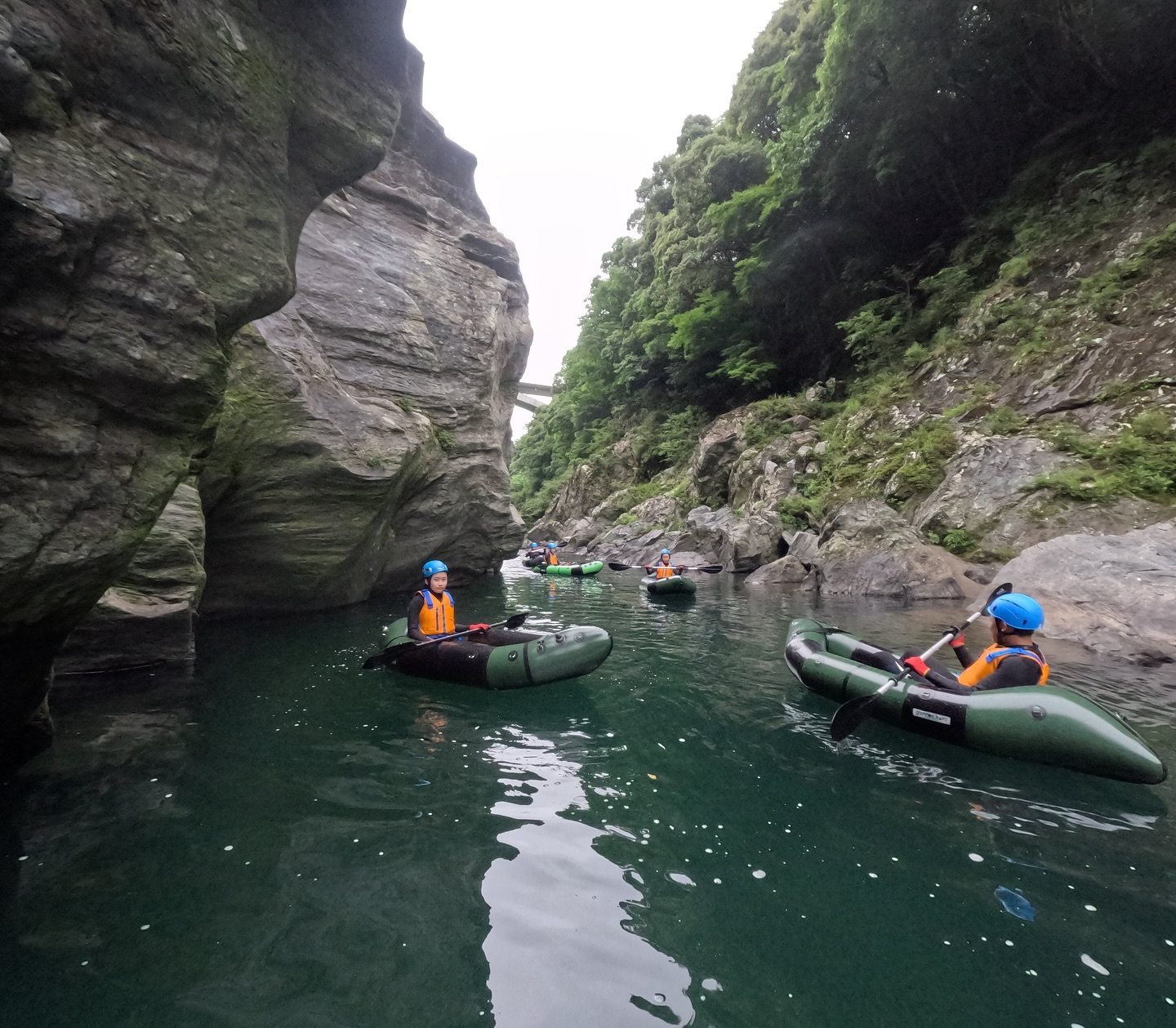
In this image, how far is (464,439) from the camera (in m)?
12.6

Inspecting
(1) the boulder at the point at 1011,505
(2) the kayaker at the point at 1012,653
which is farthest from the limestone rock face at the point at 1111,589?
(2) the kayaker at the point at 1012,653

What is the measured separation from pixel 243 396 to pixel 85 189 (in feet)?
18.0

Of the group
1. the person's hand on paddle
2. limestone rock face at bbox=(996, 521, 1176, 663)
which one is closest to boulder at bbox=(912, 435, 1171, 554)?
limestone rock face at bbox=(996, 521, 1176, 663)

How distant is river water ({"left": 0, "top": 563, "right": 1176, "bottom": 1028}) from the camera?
220 centimetres

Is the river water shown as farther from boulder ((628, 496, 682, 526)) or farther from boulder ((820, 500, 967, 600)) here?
boulder ((628, 496, 682, 526))

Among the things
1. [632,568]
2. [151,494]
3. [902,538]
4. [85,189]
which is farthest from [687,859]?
[632,568]

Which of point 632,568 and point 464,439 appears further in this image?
point 632,568

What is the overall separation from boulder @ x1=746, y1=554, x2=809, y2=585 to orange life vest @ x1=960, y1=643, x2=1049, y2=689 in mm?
9330

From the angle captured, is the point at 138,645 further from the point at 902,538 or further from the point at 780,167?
the point at 780,167

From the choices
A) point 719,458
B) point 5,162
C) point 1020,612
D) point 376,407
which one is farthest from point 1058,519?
point 5,162

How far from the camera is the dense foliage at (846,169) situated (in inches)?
571

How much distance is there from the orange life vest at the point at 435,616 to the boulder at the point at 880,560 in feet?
29.8

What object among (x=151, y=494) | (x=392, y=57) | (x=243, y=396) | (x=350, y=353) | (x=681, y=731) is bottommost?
(x=681, y=731)

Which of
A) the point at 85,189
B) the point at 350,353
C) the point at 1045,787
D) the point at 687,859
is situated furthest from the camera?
the point at 350,353
